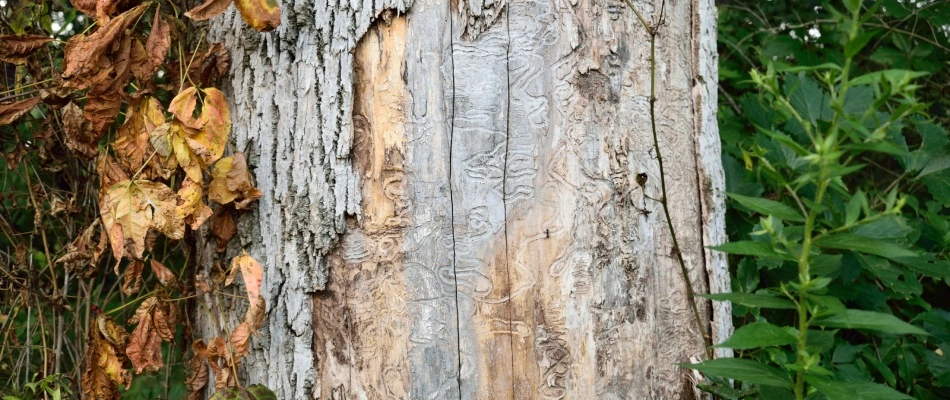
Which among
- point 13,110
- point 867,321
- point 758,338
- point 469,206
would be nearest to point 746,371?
point 758,338

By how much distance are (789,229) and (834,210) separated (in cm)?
55

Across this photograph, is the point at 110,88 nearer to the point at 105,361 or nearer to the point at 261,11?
the point at 261,11

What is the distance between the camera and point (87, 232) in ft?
7.36

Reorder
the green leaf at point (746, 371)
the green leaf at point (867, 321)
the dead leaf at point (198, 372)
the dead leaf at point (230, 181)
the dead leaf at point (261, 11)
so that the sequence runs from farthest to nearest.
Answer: the dead leaf at point (198, 372) < the dead leaf at point (230, 181) < the dead leaf at point (261, 11) < the green leaf at point (746, 371) < the green leaf at point (867, 321)

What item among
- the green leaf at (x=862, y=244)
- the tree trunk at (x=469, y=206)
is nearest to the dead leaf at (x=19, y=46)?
the tree trunk at (x=469, y=206)

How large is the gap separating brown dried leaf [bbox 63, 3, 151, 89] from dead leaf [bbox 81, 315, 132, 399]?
0.62m

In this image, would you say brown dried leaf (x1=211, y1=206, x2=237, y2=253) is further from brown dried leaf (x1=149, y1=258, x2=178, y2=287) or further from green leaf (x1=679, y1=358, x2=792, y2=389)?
green leaf (x1=679, y1=358, x2=792, y2=389)

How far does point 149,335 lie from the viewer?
211 centimetres

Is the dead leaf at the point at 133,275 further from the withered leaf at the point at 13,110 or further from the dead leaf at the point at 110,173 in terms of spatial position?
the withered leaf at the point at 13,110

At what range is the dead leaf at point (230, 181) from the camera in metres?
Result: 1.99

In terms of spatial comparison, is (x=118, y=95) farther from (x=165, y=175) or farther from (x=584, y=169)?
(x=584, y=169)

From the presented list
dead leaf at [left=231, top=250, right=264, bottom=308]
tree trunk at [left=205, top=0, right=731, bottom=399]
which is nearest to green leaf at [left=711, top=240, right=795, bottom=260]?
tree trunk at [left=205, top=0, right=731, bottom=399]

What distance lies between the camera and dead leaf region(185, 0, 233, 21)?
1911mm

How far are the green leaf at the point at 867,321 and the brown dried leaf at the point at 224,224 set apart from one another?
4.49ft
